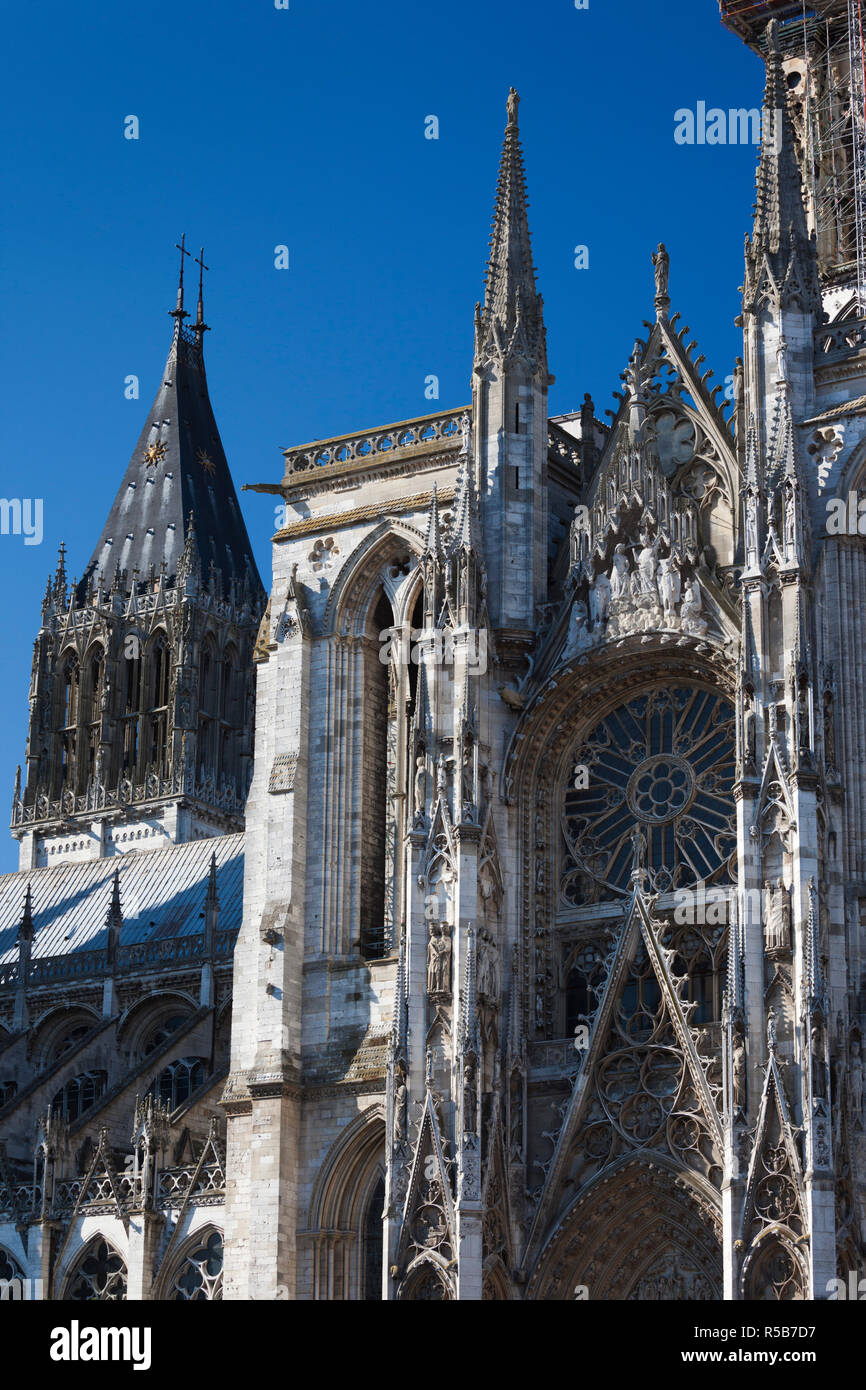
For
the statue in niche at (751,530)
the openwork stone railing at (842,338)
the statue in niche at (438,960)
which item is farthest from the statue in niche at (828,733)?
the statue in niche at (438,960)

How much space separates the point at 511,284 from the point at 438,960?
12.5m

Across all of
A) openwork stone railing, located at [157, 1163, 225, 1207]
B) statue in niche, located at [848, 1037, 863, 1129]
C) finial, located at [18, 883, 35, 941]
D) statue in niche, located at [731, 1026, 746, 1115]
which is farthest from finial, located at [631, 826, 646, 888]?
finial, located at [18, 883, 35, 941]

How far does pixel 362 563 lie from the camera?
1700 inches

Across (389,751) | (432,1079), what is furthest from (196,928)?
(432,1079)

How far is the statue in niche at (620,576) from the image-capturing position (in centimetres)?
3916

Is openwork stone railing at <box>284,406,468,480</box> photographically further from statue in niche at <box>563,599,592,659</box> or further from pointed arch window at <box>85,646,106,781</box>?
pointed arch window at <box>85,646,106,781</box>

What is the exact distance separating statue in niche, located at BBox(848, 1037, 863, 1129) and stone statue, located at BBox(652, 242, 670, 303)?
45.7ft

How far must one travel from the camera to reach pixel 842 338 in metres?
38.5

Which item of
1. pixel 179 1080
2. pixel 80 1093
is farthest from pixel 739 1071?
pixel 80 1093

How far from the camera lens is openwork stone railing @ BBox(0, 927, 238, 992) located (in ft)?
183

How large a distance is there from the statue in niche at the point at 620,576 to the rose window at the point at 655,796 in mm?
1799

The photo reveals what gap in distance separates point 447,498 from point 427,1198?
42.1ft

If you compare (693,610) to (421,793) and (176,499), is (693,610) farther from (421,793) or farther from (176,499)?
(176,499)

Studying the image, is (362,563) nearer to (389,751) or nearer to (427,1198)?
(389,751)
